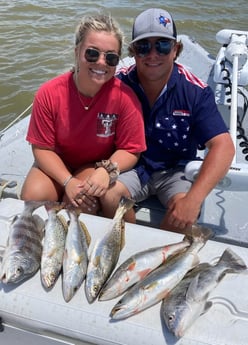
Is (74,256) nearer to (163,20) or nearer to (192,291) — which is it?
(192,291)

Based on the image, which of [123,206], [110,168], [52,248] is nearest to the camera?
[52,248]

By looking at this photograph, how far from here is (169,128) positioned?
8.96 feet

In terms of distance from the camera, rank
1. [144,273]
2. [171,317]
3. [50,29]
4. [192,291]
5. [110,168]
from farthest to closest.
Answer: [50,29] < [110,168] < [144,273] < [192,291] < [171,317]

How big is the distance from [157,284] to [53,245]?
57 centimetres

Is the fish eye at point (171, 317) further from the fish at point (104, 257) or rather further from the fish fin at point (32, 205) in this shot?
the fish fin at point (32, 205)

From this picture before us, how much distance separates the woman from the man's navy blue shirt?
18cm

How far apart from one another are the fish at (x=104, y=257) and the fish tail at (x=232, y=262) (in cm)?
51

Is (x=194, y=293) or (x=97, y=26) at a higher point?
(x=97, y=26)

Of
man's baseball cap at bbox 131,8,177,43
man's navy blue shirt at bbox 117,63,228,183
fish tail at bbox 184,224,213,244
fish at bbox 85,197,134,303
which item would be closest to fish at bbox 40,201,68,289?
fish at bbox 85,197,134,303

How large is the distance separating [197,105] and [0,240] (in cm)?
143

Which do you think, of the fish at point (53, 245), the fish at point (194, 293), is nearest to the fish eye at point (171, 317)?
the fish at point (194, 293)

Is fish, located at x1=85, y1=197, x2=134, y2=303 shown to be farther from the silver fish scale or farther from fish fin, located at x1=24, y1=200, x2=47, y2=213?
fish fin, located at x1=24, y1=200, x2=47, y2=213


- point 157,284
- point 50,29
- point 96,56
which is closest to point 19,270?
point 157,284

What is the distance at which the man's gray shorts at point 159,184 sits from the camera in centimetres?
272
